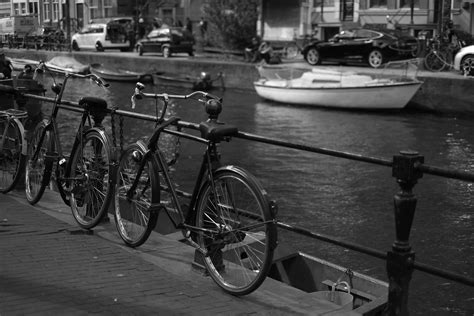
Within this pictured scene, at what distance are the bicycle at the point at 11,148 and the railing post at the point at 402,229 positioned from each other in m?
4.16

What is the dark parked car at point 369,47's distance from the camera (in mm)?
26656

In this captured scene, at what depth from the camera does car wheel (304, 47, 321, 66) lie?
1167 inches

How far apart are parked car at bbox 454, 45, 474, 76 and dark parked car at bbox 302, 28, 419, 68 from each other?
3429 mm

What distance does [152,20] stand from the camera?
4712 cm

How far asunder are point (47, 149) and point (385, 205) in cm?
576

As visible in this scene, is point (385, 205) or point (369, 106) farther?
point (369, 106)

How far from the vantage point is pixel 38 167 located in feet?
21.9

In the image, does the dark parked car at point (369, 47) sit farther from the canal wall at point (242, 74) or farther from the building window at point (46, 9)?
the building window at point (46, 9)

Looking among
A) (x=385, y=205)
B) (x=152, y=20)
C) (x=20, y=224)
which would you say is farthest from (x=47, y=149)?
(x=152, y=20)

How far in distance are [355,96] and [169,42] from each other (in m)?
16.3

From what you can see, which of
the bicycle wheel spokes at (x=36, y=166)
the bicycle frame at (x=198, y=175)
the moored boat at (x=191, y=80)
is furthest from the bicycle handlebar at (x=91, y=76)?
the moored boat at (x=191, y=80)

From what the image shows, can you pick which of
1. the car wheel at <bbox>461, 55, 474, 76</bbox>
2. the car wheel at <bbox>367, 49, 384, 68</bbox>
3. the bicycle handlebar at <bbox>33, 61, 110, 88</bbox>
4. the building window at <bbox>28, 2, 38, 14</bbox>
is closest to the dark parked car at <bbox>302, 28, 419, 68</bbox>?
the car wheel at <bbox>367, 49, 384, 68</bbox>

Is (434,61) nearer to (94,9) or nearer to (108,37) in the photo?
(108,37)

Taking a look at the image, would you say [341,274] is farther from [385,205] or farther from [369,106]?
[369,106]
